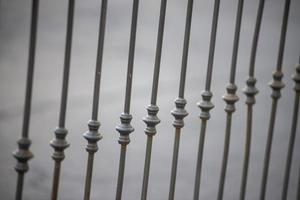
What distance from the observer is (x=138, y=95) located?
4688mm

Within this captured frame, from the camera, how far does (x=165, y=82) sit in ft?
15.8

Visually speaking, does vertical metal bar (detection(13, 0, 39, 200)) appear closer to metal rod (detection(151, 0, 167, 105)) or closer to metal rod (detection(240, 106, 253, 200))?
metal rod (detection(151, 0, 167, 105))

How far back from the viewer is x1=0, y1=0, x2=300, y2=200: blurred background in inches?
153

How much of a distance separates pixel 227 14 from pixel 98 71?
4.21 meters

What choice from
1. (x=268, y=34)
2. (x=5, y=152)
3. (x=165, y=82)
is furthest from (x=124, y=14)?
(x=5, y=152)

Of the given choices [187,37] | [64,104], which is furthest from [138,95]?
[64,104]

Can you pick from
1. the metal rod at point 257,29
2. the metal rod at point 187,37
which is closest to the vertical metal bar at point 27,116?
the metal rod at point 187,37

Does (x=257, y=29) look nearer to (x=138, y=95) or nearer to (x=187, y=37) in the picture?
(x=187, y=37)

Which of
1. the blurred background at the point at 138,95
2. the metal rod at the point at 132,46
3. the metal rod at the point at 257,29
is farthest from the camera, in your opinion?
the blurred background at the point at 138,95

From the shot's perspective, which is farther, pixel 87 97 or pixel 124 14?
pixel 124 14

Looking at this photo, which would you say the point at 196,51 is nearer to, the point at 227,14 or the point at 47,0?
the point at 227,14

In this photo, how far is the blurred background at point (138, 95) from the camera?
12.7 ft

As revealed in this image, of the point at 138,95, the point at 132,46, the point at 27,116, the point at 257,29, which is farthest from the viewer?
the point at 138,95

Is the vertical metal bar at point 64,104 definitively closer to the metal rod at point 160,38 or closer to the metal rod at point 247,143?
the metal rod at point 160,38
